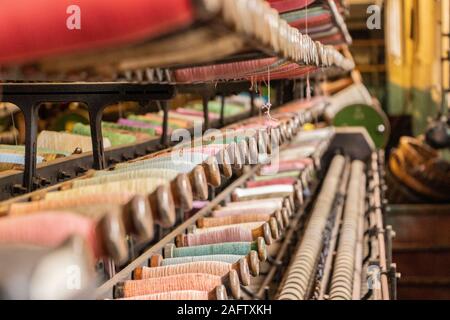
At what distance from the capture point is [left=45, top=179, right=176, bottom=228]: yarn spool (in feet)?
3.56

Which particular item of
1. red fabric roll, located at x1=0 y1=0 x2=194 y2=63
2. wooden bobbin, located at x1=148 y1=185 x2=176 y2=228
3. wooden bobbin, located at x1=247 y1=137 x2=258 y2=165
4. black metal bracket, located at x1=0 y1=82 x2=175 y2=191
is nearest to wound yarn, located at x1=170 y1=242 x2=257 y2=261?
wooden bobbin, located at x1=247 y1=137 x2=258 y2=165

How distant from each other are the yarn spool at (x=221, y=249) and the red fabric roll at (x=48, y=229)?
955 mm

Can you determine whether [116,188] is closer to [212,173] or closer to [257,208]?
[212,173]

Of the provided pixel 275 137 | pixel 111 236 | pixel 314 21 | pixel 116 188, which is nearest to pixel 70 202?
pixel 116 188

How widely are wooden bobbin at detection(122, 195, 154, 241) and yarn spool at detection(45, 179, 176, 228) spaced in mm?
85

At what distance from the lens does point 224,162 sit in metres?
1.64

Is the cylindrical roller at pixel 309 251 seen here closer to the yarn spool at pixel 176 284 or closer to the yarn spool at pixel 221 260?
the yarn spool at pixel 221 260

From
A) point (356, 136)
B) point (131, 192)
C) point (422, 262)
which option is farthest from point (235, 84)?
point (422, 262)

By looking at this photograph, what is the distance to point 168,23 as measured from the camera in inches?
30.2

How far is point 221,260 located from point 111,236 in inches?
38.9

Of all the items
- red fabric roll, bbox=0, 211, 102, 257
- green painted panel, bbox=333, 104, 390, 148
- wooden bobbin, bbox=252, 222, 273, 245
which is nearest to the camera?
red fabric roll, bbox=0, 211, 102, 257

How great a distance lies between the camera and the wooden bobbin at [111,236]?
2.98 ft

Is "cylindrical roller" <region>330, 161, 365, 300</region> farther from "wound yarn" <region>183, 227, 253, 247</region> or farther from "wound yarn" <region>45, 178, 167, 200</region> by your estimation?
"wound yarn" <region>45, 178, 167, 200</region>

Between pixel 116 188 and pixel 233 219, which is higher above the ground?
pixel 116 188
